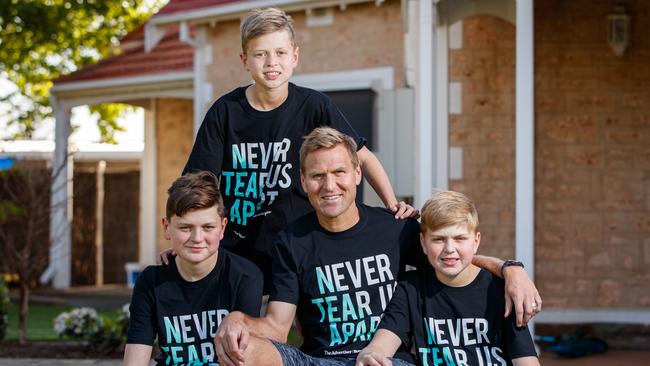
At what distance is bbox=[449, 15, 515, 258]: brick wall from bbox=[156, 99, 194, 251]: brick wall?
8.34m

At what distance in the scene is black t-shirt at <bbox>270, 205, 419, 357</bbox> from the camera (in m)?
4.03

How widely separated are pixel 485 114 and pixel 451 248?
5.23 meters

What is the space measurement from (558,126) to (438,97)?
3.17 feet

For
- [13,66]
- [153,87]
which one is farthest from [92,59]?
[153,87]

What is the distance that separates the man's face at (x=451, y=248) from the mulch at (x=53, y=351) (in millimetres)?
5201

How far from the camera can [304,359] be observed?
3.85 meters

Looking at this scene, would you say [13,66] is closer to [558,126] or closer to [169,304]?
[558,126]

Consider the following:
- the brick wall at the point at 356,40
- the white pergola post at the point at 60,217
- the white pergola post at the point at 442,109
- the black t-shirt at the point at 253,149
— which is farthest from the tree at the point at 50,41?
the black t-shirt at the point at 253,149

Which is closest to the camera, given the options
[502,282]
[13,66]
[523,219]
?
[502,282]

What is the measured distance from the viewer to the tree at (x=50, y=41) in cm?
1836

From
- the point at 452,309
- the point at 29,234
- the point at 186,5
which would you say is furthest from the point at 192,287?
the point at 186,5

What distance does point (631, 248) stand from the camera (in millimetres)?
8867

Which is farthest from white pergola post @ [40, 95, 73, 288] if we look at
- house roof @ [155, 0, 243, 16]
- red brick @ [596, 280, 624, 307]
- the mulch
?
red brick @ [596, 280, 624, 307]

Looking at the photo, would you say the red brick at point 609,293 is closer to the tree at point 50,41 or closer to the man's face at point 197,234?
the man's face at point 197,234
